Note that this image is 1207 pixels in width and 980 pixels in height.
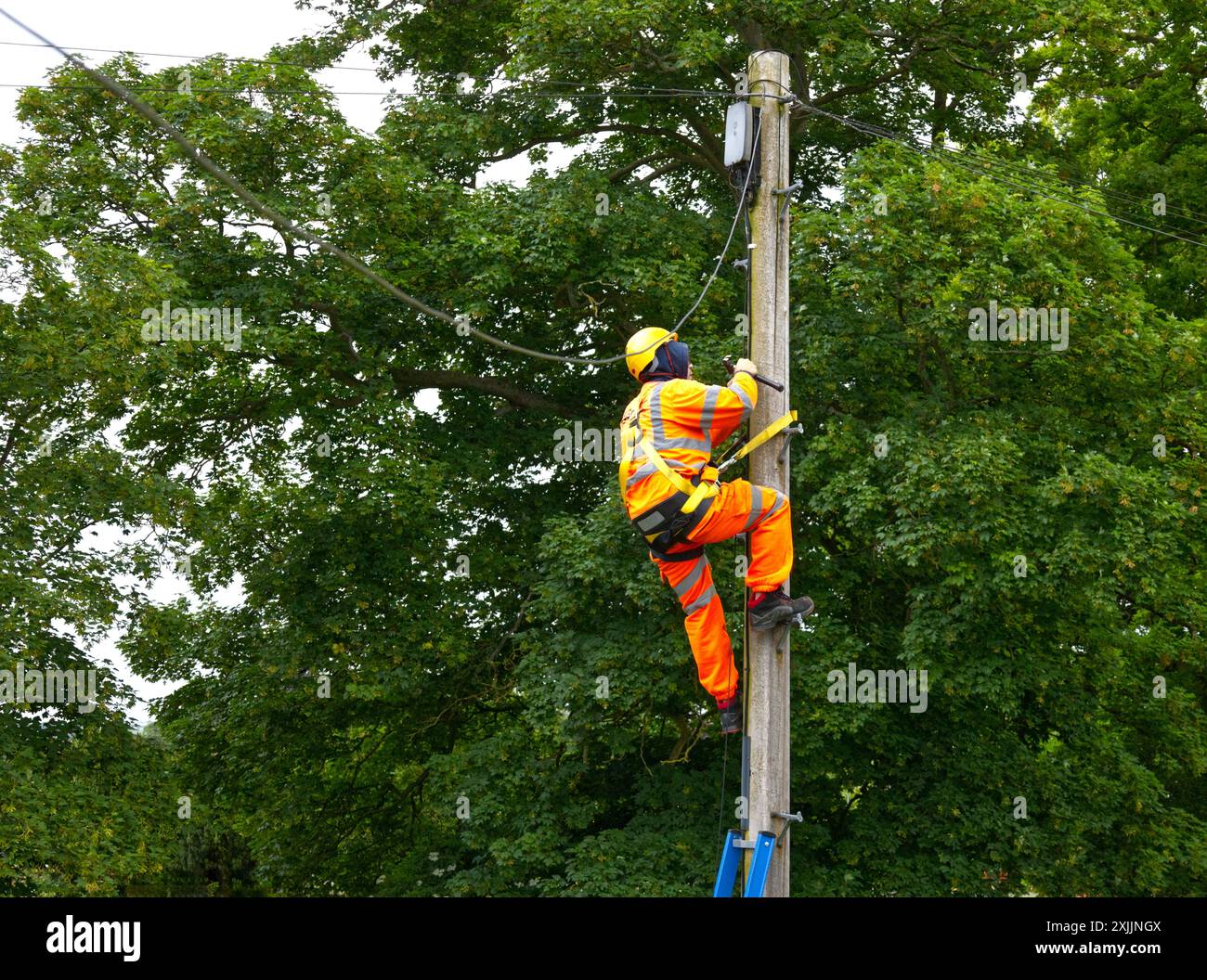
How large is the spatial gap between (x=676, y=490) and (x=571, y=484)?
→ 10.5m

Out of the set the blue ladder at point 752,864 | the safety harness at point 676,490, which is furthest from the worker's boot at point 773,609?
the blue ladder at point 752,864

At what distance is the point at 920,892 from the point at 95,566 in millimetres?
8803

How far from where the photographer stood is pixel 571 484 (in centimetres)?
1748

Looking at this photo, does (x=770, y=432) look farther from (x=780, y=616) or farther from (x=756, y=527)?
(x=780, y=616)

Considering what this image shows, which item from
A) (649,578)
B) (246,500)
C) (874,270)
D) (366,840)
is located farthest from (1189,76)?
(366,840)

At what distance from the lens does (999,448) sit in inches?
498

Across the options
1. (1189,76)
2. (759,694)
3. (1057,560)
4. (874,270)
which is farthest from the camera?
(1189,76)

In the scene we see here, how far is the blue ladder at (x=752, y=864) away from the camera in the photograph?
6.89 m

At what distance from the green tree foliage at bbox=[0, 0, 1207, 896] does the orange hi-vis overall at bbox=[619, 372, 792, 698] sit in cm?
568

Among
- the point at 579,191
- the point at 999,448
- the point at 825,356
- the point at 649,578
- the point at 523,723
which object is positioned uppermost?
the point at 579,191

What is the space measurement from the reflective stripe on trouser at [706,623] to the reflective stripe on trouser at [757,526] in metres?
0.39

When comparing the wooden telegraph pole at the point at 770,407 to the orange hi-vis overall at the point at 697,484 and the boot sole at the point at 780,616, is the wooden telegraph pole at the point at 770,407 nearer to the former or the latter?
the boot sole at the point at 780,616

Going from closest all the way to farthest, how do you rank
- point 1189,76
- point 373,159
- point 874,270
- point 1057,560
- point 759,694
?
point 759,694 < point 1057,560 < point 874,270 < point 373,159 < point 1189,76

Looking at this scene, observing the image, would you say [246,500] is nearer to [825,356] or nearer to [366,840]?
[366,840]
